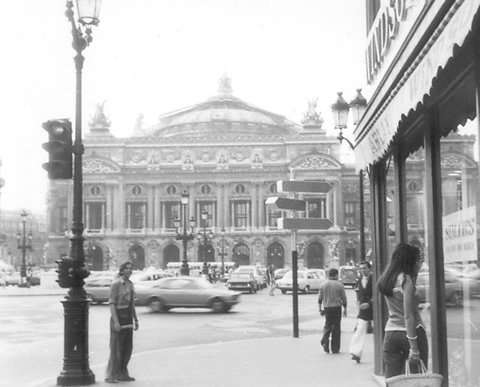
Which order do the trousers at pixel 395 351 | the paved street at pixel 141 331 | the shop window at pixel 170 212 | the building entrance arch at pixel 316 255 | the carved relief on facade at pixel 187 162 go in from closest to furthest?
1. the trousers at pixel 395 351
2. the paved street at pixel 141 331
3. the building entrance arch at pixel 316 255
4. the carved relief on facade at pixel 187 162
5. the shop window at pixel 170 212

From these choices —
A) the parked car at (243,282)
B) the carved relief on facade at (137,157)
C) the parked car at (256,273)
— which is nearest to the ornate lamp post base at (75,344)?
the parked car at (243,282)

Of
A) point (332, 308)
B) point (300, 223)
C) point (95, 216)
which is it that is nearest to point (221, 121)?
point (95, 216)

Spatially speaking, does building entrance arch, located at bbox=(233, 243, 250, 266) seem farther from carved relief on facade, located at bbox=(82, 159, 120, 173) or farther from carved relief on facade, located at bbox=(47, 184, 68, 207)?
carved relief on facade, located at bbox=(47, 184, 68, 207)

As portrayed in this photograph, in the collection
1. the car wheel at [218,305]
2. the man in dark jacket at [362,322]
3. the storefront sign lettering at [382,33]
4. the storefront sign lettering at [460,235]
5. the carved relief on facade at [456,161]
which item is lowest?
the car wheel at [218,305]

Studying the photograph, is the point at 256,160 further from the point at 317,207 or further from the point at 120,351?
the point at 120,351

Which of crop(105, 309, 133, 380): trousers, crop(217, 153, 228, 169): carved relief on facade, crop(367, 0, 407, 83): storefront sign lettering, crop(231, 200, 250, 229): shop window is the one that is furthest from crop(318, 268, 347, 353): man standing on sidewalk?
crop(231, 200, 250, 229): shop window

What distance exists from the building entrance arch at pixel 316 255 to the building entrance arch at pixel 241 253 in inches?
298

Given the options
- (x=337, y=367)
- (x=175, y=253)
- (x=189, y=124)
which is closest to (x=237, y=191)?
(x=175, y=253)

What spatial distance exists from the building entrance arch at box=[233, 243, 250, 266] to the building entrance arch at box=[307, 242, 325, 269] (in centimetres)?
757

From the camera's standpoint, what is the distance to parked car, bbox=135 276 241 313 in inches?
1042

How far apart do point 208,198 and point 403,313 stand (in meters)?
91.9

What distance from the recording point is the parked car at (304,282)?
4219cm

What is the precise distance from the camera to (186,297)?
26594 millimetres

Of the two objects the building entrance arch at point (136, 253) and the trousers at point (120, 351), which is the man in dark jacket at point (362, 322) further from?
the building entrance arch at point (136, 253)
